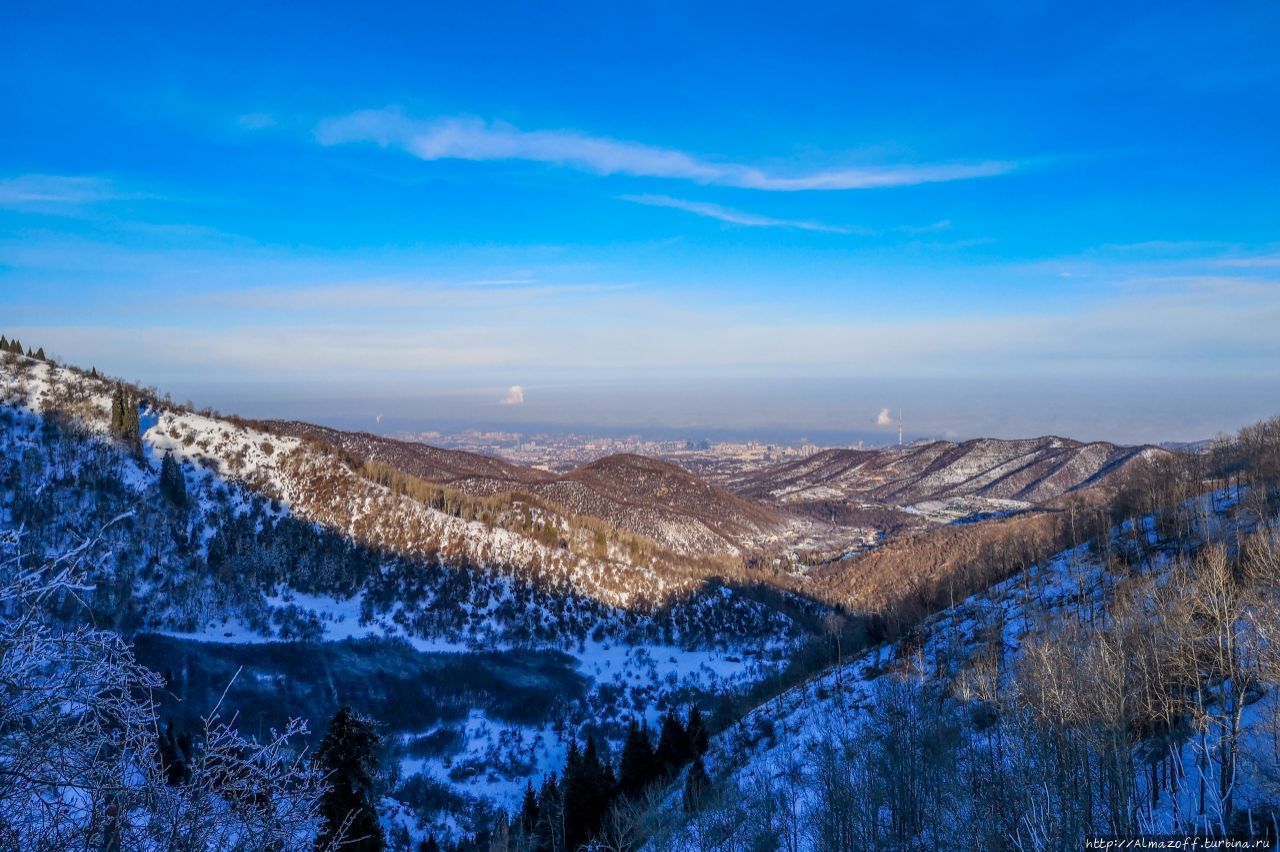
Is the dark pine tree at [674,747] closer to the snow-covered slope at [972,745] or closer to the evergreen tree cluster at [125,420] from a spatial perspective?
the snow-covered slope at [972,745]

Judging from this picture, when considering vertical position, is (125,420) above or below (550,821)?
above

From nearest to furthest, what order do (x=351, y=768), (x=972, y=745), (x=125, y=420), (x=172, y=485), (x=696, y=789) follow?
(x=972, y=745) < (x=351, y=768) < (x=696, y=789) < (x=172, y=485) < (x=125, y=420)

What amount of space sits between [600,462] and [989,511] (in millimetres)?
116397

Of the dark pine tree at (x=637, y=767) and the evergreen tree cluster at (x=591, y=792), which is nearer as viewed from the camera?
the evergreen tree cluster at (x=591, y=792)

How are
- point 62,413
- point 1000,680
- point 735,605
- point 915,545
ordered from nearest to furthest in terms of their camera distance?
1. point 1000,680
2. point 62,413
3. point 735,605
4. point 915,545

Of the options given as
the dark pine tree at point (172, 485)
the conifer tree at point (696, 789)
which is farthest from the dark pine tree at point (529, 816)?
the dark pine tree at point (172, 485)

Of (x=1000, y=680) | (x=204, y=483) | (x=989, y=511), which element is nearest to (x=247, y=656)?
(x=204, y=483)

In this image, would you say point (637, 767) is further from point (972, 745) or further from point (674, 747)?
point (972, 745)

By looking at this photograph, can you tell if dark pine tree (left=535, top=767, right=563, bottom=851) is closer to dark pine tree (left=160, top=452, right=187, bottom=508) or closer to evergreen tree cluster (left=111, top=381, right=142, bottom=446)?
dark pine tree (left=160, top=452, right=187, bottom=508)

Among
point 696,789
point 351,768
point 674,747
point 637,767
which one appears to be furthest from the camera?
point 674,747

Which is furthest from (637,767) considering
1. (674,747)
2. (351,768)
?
(351,768)

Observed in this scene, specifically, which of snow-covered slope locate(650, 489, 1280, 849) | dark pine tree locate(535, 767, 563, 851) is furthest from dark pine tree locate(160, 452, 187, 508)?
snow-covered slope locate(650, 489, 1280, 849)

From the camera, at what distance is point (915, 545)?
13500cm

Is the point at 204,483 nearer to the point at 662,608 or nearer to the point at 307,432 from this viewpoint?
the point at 662,608
